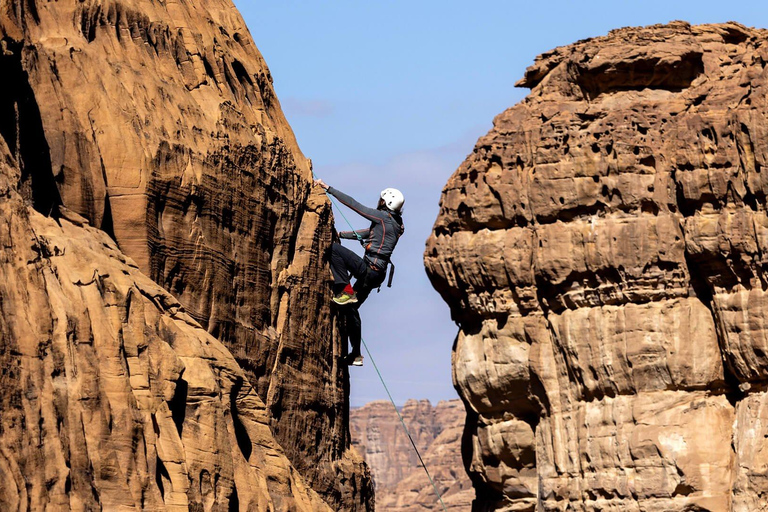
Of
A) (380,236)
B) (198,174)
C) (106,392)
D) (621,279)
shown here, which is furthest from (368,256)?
(106,392)

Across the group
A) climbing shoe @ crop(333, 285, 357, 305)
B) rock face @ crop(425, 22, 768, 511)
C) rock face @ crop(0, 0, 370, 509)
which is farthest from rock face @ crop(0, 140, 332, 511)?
rock face @ crop(425, 22, 768, 511)

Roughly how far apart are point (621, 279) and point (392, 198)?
10.5 metres

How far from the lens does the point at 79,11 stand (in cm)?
2958

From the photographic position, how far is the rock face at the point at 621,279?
4184cm

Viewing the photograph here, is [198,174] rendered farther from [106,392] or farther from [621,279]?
[621,279]

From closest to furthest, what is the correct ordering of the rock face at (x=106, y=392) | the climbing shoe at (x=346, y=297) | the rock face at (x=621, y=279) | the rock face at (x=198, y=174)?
the rock face at (x=106, y=392)
the rock face at (x=198, y=174)
the climbing shoe at (x=346, y=297)
the rock face at (x=621, y=279)

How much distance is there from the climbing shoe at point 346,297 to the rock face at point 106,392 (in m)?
7.47

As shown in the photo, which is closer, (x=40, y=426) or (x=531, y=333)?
(x=40, y=426)

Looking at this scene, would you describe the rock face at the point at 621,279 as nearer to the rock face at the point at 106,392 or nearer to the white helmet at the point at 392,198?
the white helmet at the point at 392,198

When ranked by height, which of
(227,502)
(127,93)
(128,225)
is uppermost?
(127,93)

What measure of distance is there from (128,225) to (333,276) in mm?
7345

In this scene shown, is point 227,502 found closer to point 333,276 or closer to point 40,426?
point 40,426

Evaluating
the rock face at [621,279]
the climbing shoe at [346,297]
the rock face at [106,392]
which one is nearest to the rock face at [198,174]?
the climbing shoe at [346,297]

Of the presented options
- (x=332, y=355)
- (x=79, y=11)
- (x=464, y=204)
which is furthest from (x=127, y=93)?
(x=464, y=204)
